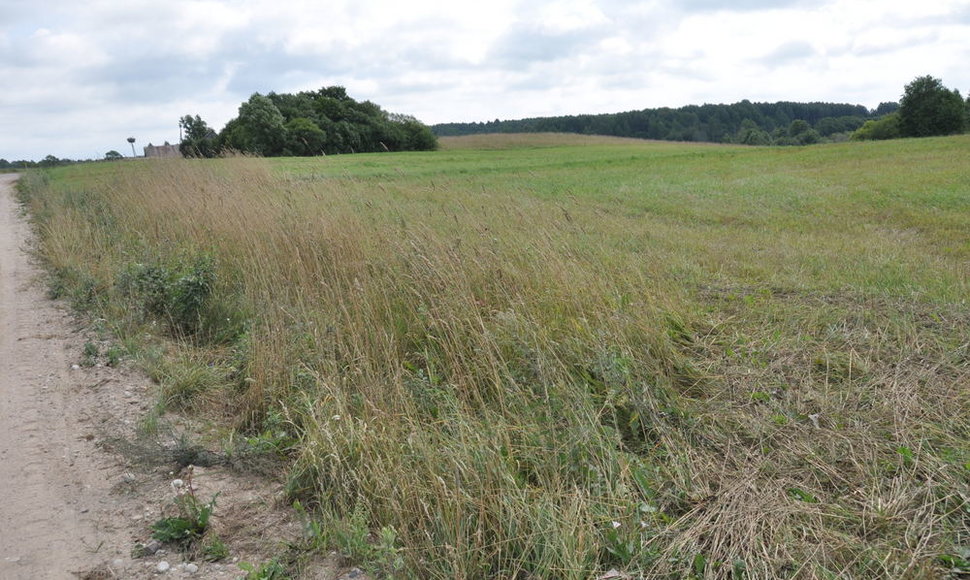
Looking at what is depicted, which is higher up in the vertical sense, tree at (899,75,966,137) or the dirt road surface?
tree at (899,75,966,137)

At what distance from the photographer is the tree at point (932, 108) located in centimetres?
5191

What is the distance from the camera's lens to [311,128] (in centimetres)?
4769

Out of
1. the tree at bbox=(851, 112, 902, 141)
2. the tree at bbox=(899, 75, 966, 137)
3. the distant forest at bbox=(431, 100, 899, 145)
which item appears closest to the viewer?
the tree at bbox=(899, 75, 966, 137)

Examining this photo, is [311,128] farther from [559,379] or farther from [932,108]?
[932,108]

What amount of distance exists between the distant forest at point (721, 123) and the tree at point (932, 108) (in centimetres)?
2742

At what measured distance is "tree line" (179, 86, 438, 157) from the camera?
4206cm

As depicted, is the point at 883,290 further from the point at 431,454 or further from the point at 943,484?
the point at 431,454

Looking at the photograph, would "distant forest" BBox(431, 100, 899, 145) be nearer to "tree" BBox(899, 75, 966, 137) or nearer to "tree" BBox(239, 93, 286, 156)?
"tree" BBox(899, 75, 966, 137)

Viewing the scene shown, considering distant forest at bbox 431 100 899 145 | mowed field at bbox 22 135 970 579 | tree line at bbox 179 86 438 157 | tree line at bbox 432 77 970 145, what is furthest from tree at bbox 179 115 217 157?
distant forest at bbox 431 100 899 145

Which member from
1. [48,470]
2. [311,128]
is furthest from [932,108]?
[48,470]

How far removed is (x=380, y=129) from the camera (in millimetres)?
65000

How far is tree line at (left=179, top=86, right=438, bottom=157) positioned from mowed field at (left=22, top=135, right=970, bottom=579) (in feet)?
45.0

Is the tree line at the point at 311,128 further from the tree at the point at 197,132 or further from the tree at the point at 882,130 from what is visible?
the tree at the point at 882,130

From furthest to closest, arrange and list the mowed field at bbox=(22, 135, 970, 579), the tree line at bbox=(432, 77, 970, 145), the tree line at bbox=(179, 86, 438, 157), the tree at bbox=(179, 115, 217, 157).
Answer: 1. the tree line at bbox=(432, 77, 970, 145)
2. the tree line at bbox=(179, 86, 438, 157)
3. the tree at bbox=(179, 115, 217, 157)
4. the mowed field at bbox=(22, 135, 970, 579)
